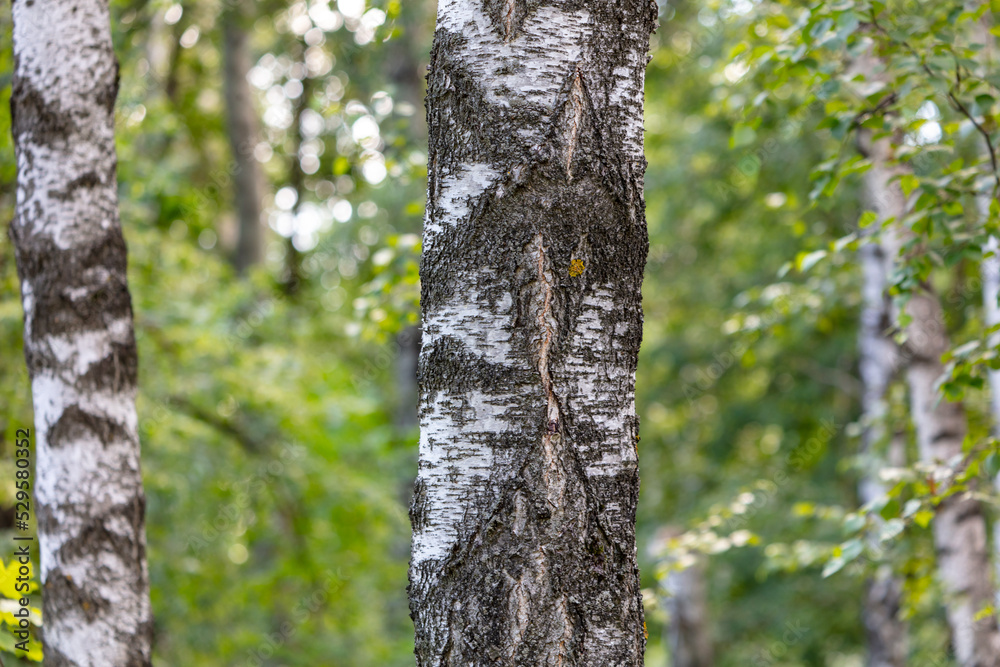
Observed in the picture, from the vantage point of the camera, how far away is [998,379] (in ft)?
12.6

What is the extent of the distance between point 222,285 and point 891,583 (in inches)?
232

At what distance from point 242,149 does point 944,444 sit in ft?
24.7

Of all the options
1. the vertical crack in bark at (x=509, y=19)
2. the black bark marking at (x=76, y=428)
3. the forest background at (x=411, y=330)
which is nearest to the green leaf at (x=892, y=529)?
the forest background at (x=411, y=330)

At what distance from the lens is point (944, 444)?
403 cm

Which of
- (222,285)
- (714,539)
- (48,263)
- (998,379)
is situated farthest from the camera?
(222,285)

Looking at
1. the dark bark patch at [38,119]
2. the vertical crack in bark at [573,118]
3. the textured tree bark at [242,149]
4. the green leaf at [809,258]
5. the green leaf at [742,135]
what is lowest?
the vertical crack in bark at [573,118]

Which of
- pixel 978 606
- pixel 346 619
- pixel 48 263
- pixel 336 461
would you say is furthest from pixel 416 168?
pixel 346 619

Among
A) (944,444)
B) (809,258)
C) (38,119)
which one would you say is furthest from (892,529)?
(38,119)

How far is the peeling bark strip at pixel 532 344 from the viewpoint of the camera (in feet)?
4.57

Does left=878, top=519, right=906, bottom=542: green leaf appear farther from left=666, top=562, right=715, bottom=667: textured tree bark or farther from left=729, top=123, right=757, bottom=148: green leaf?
left=666, top=562, right=715, bottom=667: textured tree bark

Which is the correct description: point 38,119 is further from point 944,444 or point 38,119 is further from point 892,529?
point 944,444

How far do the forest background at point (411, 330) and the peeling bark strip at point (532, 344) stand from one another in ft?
3.72

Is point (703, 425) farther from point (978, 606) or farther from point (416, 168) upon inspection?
point (416, 168)

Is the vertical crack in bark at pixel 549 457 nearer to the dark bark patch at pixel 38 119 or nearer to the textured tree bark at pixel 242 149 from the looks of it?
the dark bark patch at pixel 38 119
